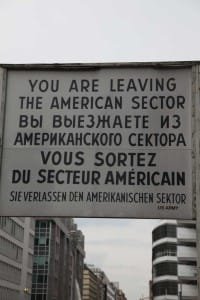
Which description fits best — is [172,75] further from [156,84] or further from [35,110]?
[35,110]

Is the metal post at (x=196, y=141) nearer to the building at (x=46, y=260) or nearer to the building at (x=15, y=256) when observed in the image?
the building at (x=15, y=256)

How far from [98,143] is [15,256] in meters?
86.4

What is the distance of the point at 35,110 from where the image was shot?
8148mm

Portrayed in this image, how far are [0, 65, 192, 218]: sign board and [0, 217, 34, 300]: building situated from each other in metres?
69.9

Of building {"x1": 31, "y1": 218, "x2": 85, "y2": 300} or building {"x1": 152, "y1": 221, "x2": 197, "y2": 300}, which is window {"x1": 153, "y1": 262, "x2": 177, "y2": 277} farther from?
building {"x1": 31, "y1": 218, "x2": 85, "y2": 300}

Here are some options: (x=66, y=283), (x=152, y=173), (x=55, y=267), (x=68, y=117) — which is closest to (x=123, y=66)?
(x=68, y=117)

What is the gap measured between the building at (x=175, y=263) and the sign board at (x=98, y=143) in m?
80.8

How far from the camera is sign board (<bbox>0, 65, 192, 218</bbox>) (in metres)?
7.74

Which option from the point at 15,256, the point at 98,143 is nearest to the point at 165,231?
the point at 15,256

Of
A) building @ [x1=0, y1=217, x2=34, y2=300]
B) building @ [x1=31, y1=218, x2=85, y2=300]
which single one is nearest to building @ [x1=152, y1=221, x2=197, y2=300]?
building @ [x1=0, y1=217, x2=34, y2=300]

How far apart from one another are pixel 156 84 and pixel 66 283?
489 feet

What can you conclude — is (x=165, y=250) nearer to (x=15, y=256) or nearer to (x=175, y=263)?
(x=175, y=263)

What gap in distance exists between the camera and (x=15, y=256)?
3610 inches

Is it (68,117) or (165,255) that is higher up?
(165,255)
